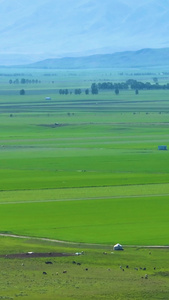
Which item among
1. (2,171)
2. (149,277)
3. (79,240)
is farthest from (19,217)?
(2,171)

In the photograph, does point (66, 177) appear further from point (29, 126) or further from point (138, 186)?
point (29, 126)

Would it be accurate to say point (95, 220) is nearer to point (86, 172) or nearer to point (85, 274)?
point (85, 274)

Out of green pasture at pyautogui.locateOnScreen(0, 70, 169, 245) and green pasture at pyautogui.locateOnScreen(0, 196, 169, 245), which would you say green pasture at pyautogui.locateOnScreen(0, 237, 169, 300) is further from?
green pasture at pyautogui.locateOnScreen(0, 70, 169, 245)

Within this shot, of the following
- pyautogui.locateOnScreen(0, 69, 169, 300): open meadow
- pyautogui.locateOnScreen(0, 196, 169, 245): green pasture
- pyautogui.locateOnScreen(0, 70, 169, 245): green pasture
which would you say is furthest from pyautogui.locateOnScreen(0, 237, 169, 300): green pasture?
pyautogui.locateOnScreen(0, 70, 169, 245): green pasture

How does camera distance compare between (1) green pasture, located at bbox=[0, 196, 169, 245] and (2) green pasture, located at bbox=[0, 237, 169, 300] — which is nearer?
(2) green pasture, located at bbox=[0, 237, 169, 300]

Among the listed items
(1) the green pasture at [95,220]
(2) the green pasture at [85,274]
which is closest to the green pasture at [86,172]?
(1) the green pasture at [95,220]

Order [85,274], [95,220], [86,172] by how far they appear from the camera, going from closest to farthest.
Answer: [85,274], [95,220], [86,172]

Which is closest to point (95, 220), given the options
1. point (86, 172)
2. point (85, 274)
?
point (85, 274)

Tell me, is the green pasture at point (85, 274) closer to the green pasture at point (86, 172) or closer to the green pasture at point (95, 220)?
the green pasture at point (95, 220)
